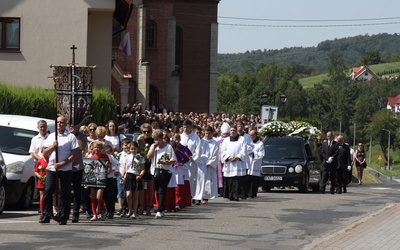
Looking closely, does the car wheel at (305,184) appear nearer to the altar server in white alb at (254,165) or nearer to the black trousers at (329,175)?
the black trousers at (329,175)

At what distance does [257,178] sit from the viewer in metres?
28.6

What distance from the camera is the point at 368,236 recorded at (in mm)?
16875

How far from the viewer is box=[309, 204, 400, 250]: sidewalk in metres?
15.3

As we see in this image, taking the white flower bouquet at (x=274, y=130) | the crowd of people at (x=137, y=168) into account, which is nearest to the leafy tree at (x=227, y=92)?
the white flower bouquet at (x=274, y=130)

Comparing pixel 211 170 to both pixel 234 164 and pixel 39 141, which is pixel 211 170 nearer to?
pixel 234 164

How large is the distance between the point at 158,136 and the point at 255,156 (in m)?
8.45

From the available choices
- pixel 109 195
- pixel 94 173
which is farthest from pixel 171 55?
pixel 94 173

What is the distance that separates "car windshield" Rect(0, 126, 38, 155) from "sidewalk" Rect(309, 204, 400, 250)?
265 inches

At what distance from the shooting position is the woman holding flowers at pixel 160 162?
66.4 ft

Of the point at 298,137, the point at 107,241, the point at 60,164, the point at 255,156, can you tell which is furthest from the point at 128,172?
the point at 298,137

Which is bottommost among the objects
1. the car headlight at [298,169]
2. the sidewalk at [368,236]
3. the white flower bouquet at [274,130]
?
the sidewalk at [368,236]

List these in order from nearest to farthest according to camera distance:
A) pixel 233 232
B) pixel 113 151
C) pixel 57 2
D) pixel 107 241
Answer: pixel 107 241 → pixel 233 232 → pixel 113 151 → pixel 57 2

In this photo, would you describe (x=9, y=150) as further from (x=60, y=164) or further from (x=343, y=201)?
(x=343, y=201)

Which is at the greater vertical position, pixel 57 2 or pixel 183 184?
pixel 57 2
